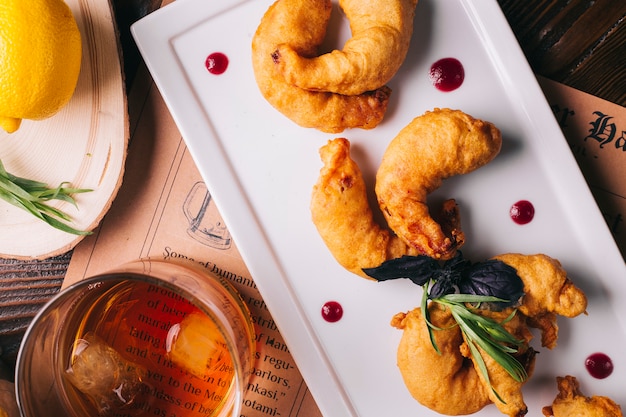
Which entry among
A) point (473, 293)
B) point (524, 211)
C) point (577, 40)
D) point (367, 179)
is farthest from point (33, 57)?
point (577, 40)

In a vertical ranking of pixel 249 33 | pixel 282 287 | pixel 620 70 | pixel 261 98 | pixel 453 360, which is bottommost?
pixel 453 360

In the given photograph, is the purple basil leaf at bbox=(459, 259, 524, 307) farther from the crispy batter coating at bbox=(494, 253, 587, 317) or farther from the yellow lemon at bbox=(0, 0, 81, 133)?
the yellow lemon at bbox=(0, 0, 81, 133)

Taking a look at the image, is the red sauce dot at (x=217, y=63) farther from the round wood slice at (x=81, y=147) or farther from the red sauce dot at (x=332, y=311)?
the red sauce dot at (x=332, y=311)

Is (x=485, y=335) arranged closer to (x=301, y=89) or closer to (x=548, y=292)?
(x=548, y=292)

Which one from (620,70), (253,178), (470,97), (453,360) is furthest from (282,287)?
(620,70)

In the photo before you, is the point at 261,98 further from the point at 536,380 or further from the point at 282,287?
the point at 536,380
